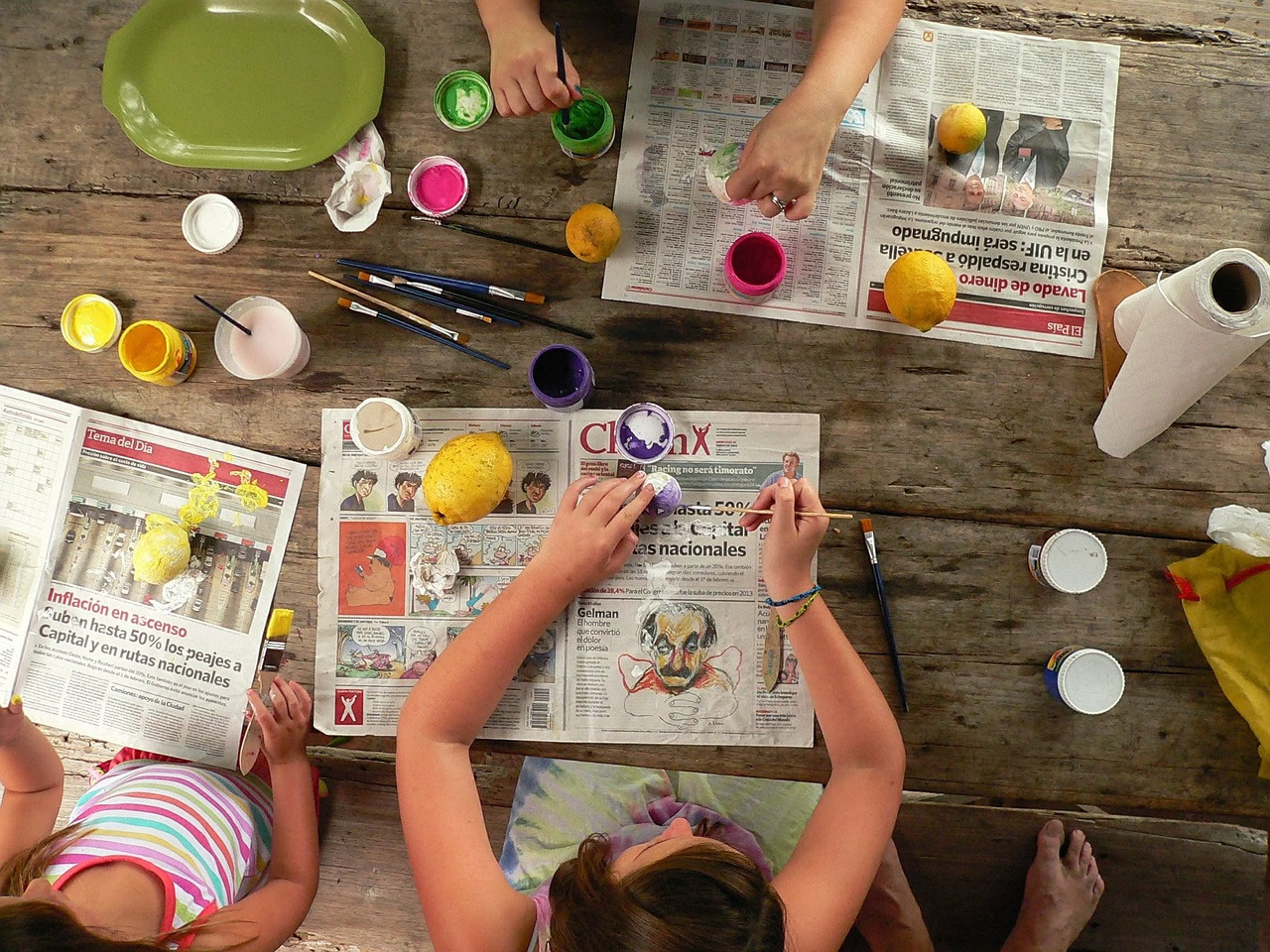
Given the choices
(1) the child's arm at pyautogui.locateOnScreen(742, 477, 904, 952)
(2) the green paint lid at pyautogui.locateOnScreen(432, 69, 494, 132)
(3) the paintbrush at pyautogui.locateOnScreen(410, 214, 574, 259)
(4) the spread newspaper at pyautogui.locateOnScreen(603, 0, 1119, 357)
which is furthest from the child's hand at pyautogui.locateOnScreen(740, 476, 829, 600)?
(2) the green paint lid at pyautogui.locateOnScreen(432, 69, 494, 132)

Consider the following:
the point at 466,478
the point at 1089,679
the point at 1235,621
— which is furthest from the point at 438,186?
the point at 1235,621

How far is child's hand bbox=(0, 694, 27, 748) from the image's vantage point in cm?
112

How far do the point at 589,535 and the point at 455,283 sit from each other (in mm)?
450

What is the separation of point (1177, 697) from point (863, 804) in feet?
1.70

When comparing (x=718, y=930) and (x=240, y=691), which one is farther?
(x=240, y=691)

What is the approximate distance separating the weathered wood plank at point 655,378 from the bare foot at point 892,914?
56 centimetres

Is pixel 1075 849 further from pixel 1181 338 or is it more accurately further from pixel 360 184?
pixel 360 184

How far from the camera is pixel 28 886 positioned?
0.91m

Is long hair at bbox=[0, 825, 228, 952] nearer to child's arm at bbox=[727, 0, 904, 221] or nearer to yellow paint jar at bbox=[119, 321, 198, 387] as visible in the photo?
yellow paint jar at bbox=[119, 321, 198, 387]

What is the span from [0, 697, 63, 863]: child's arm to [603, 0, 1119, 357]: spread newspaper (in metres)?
1.09

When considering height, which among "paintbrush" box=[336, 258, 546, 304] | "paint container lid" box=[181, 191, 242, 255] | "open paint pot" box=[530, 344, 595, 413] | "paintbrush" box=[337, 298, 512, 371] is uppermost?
"paint container lid" box=[181, 191, 242, 255]

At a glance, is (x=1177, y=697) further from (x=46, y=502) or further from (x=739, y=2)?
(x=46, y=502)

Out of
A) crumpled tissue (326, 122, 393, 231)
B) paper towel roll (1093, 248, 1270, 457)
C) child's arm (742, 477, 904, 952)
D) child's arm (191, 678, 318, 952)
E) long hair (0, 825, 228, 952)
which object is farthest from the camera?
crumpled tissue (326, 122, 393, 231)

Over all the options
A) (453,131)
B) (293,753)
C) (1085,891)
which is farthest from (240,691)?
(1085,891)
